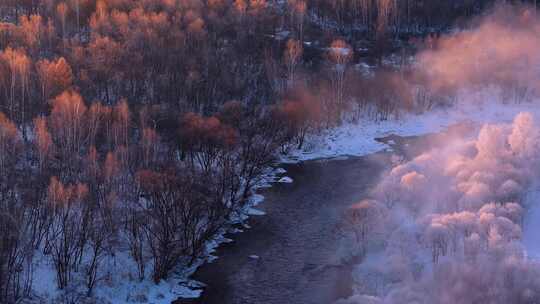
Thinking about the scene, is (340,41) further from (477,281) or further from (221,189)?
(477,281)

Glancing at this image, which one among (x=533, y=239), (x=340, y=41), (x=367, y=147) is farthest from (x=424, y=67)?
(x=533, y=239)

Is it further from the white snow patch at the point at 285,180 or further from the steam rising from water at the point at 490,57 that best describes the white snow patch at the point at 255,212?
the steam rising from water at the point at 490,57

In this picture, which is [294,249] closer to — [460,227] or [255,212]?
[255,212]

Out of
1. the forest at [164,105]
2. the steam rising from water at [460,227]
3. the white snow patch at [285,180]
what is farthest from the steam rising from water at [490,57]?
the white snow patch at [285,180]

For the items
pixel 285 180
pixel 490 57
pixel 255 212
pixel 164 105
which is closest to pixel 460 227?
pixel 255 212

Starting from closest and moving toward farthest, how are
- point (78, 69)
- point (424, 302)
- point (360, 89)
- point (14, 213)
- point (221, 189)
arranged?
Answer: point (424, 302) < point (14, 213) < point (221, 189) < point (78, 69) < point (360, 89)

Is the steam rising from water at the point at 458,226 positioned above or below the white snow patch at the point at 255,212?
above
